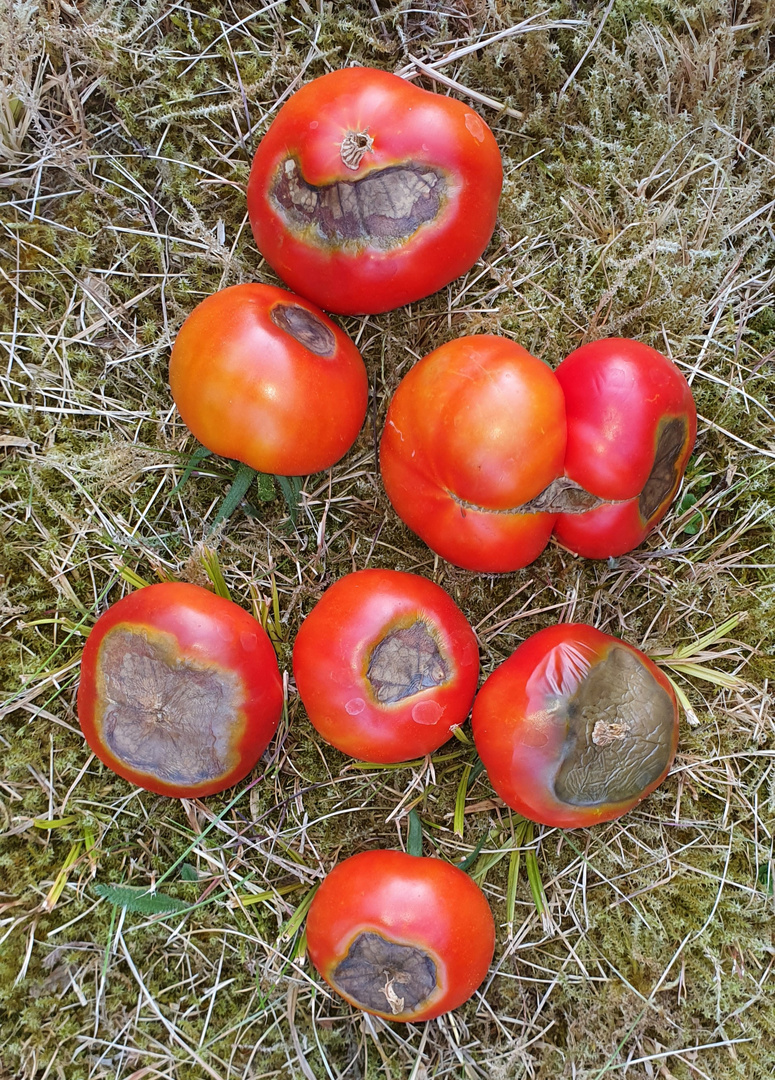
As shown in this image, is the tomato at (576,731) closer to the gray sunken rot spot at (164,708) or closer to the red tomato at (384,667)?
the red tomato at (384,667)

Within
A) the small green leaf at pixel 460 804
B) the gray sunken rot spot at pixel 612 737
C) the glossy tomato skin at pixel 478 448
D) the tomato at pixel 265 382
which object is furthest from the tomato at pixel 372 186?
the small green leaf at pixel 460 804

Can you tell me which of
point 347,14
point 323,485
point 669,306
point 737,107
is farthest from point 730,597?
point 347,14

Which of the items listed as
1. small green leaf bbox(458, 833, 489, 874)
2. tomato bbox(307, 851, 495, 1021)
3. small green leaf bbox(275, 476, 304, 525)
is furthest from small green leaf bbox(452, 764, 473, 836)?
small green leaf bbox(275, 476, 304, 525)

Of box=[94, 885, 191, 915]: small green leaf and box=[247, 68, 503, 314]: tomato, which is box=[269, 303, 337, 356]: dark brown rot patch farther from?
box=[94, 885, 191, 915]: small green leaf

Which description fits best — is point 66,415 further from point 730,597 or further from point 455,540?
point 730,597

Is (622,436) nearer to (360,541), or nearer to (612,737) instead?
(612,737)
